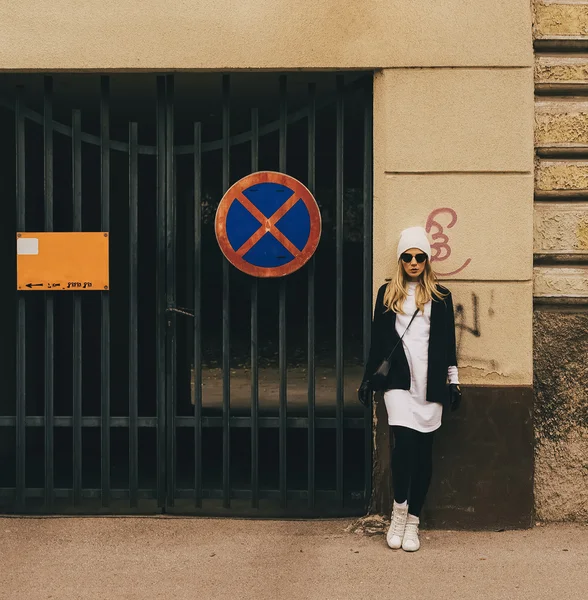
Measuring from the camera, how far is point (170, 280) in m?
5.27

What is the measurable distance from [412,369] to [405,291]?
0.45 m

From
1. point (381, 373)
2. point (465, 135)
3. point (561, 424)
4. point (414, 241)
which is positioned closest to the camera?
point (381, 373)

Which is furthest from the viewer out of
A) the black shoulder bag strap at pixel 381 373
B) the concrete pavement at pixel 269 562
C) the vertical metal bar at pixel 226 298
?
the vertical metal bar at pixel 226 298

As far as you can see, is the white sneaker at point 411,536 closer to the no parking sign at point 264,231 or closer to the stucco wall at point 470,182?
the stucco wall at point 470,182

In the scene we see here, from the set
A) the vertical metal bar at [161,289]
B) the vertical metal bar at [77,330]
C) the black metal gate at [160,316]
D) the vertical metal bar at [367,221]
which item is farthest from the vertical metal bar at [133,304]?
the vertical metal bar at [367,221]

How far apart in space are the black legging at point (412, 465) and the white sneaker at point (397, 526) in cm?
4

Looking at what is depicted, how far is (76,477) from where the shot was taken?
532cm

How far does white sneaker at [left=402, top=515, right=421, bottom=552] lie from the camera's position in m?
4.69

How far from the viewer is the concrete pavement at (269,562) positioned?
13.5 ft

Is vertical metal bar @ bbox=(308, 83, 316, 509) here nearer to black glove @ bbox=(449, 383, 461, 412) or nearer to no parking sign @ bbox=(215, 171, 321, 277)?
no parking sign @ bbox=(215, 171, 321, 277)

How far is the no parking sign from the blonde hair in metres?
0.58

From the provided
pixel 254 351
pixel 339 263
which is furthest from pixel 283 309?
pixel 339 263

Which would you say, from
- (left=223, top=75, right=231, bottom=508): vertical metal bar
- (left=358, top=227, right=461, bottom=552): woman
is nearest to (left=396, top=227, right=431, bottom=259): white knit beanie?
(left=358, top=227, right=461, bottom=552): woman

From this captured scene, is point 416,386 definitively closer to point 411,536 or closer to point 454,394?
point 454,394
